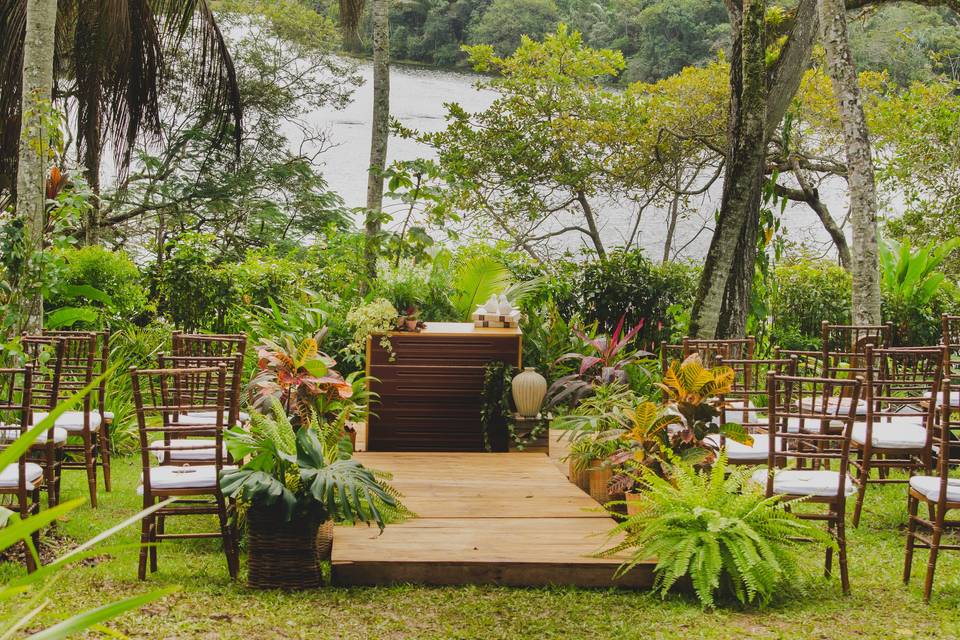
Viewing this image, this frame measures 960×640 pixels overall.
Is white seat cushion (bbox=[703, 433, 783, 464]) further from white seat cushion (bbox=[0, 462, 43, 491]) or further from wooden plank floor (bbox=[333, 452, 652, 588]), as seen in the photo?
white seat cushion (bbox=[0, 462, 43, 491])

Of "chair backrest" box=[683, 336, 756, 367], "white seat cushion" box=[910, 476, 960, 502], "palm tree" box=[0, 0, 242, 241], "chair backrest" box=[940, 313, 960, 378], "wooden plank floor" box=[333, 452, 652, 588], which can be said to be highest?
"palm tree" box=[0, 0, 242, 241]

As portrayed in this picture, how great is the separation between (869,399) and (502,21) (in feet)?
35.0

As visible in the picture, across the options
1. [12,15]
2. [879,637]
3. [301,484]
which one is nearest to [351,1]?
[12,15]

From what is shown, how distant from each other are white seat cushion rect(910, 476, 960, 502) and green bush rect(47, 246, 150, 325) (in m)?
6.83

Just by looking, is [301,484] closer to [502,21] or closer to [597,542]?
[597,542]

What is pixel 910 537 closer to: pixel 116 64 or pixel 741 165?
pixel 741 165

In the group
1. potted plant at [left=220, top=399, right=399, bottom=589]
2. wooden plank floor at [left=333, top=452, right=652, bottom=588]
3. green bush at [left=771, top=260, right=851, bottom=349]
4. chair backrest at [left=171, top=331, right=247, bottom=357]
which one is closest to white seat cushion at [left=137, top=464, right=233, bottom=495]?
potted plant at [left=220, top=399, right=399, bottom=589]

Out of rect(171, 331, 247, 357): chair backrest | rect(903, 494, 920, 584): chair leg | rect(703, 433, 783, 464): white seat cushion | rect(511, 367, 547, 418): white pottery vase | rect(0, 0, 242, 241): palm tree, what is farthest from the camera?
rect(0, 0, 242, 241): palm tree

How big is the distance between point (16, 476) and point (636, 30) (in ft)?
40.9

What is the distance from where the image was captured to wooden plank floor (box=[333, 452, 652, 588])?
4.14 meters

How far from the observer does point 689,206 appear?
13.7m

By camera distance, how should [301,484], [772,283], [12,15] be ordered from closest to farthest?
[301,484] < [12,15] < [772,283]

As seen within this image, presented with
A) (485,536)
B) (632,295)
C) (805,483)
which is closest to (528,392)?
(485,536)

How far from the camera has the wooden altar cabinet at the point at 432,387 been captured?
6.59 metres
